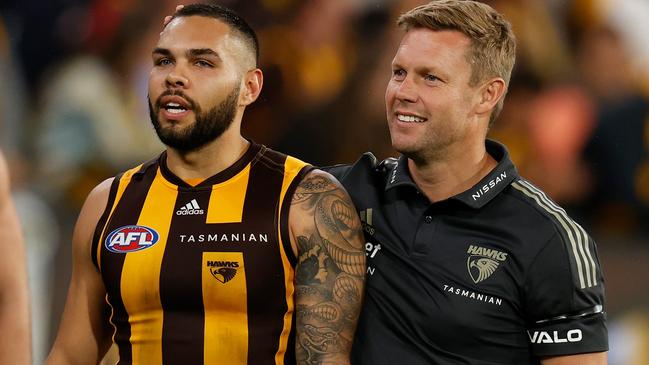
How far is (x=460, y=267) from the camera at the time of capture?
9.59ft

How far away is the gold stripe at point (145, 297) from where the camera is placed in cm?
290

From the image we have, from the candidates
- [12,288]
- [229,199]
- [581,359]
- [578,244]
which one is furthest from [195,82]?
[581,359]

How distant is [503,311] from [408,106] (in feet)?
1.97

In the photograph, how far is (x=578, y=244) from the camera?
2.88 meters

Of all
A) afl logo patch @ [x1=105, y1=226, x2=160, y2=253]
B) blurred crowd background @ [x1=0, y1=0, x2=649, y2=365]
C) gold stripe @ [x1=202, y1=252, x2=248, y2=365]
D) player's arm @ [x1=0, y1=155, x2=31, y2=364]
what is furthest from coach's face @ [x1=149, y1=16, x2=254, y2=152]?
blurred crowd background @ [x1=0, y1=0, x2=649, y2=365]

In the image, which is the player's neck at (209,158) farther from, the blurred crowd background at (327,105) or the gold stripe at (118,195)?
the blurred crowd background at (327,105)

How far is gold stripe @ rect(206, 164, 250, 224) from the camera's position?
2.94 meters

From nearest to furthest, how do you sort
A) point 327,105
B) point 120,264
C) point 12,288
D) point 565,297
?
point 12,288, point 565,297, point 120,264, point 327,105

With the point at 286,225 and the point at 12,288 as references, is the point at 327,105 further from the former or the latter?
the point at 12,288

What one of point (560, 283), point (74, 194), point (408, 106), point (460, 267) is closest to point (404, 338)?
point (460, 267)

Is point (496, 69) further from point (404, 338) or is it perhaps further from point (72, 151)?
point (72, 151)

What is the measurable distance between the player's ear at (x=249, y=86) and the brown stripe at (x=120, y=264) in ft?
1.13

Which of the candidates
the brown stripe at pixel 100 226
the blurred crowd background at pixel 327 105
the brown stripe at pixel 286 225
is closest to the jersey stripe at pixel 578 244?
the brown stripe at pixel 286 225

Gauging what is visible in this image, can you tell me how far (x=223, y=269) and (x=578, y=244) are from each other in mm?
919
